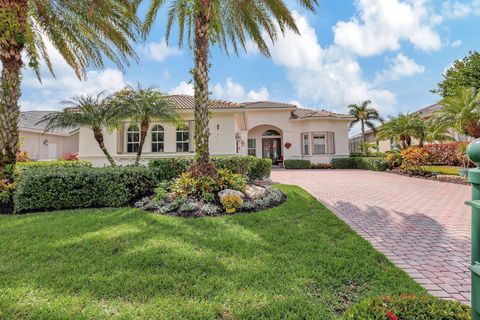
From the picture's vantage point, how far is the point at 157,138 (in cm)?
1731

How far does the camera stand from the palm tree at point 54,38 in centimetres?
877

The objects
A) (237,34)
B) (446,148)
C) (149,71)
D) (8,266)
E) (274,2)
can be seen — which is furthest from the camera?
(446,148)

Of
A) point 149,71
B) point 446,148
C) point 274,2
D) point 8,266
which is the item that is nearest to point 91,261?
point 8,266

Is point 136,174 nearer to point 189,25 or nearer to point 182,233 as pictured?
point 182,233

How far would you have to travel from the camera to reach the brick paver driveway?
4062 millimetres

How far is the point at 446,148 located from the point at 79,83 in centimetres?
2982

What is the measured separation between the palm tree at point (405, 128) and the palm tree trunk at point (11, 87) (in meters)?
26.3

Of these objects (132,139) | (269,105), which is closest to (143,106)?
(132,139)

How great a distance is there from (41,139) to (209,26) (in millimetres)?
24566

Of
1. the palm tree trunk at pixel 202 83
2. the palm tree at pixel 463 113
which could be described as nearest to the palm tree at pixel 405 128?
the palm tree at pixel 463 113

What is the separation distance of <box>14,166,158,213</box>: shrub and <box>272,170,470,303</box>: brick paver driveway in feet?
23.5

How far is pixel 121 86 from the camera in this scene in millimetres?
14633

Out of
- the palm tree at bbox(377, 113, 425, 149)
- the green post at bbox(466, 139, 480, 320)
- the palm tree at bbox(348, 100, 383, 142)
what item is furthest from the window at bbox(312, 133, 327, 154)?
the green post at bbox(466, 139, 480, 320)

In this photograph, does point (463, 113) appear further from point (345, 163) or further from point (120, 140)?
point (120, 140)
